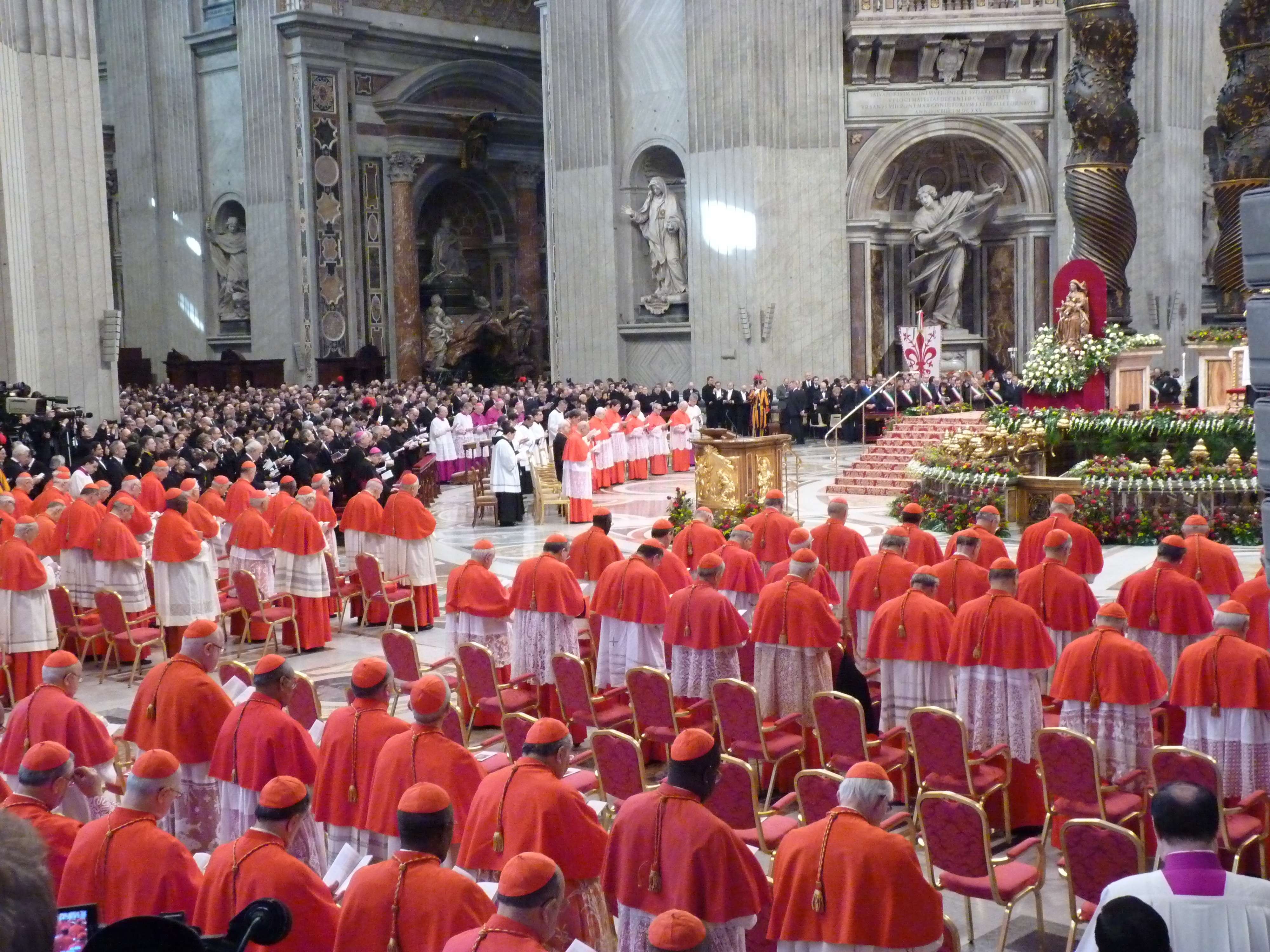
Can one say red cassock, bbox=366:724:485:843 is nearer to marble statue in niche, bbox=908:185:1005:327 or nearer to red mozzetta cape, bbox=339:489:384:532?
red mozzetta cape, bbox=339:489:384:532

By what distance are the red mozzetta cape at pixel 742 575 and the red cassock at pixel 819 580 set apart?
0.35 m

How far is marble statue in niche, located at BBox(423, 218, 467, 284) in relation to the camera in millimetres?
39156

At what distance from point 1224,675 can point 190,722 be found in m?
5.39

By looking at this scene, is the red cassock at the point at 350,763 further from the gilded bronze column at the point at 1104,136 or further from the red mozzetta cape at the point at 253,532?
the gilded bronze column at the point at 1104,136

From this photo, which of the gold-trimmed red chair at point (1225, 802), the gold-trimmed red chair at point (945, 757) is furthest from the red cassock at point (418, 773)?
the gold-trimmed red chair at point (1225, 802)

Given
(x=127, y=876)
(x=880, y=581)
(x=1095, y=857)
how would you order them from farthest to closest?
(x=880, y=581) < (x=1095, y=857) < (x=127, y=876)

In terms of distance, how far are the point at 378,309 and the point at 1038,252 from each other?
53.5 ft

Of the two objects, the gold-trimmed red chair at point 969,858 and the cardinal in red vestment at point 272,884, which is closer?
the cardinal in red vestment at point 272,884

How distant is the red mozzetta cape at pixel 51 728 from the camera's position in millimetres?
7066

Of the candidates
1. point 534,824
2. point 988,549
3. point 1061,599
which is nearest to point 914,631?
point 1061,599

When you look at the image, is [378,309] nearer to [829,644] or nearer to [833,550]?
[833,550]

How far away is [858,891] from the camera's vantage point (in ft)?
15.6

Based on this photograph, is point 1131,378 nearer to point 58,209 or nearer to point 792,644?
point 792,644

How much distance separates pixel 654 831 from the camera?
5.12m
